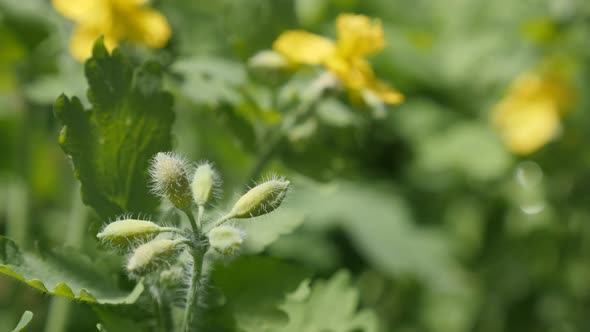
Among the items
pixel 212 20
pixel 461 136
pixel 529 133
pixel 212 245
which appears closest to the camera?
pixel 212 245

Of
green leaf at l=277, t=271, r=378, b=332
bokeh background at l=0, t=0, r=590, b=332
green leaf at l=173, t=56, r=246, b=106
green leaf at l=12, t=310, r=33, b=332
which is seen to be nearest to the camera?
green leaf at l=12, t=310, r=33, b=332

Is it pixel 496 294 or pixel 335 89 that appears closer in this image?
pixel 335 89

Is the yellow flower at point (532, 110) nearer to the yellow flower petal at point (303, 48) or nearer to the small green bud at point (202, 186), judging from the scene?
the yellow flower petal at point (303, 48)

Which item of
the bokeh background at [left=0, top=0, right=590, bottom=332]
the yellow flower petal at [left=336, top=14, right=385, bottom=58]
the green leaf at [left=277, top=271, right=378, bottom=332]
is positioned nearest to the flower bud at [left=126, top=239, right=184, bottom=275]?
the green leaf at [left=277, top=271, right=378, bottom=332]

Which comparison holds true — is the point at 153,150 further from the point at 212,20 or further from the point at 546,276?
the point at 546,276

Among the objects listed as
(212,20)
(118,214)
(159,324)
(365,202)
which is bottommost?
(159,324)

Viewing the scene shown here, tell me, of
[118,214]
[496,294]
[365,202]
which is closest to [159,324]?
[118,214]

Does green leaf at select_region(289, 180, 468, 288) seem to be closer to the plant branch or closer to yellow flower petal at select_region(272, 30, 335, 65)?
yellow flower petal at select_region(272, 30, 335, 65)
